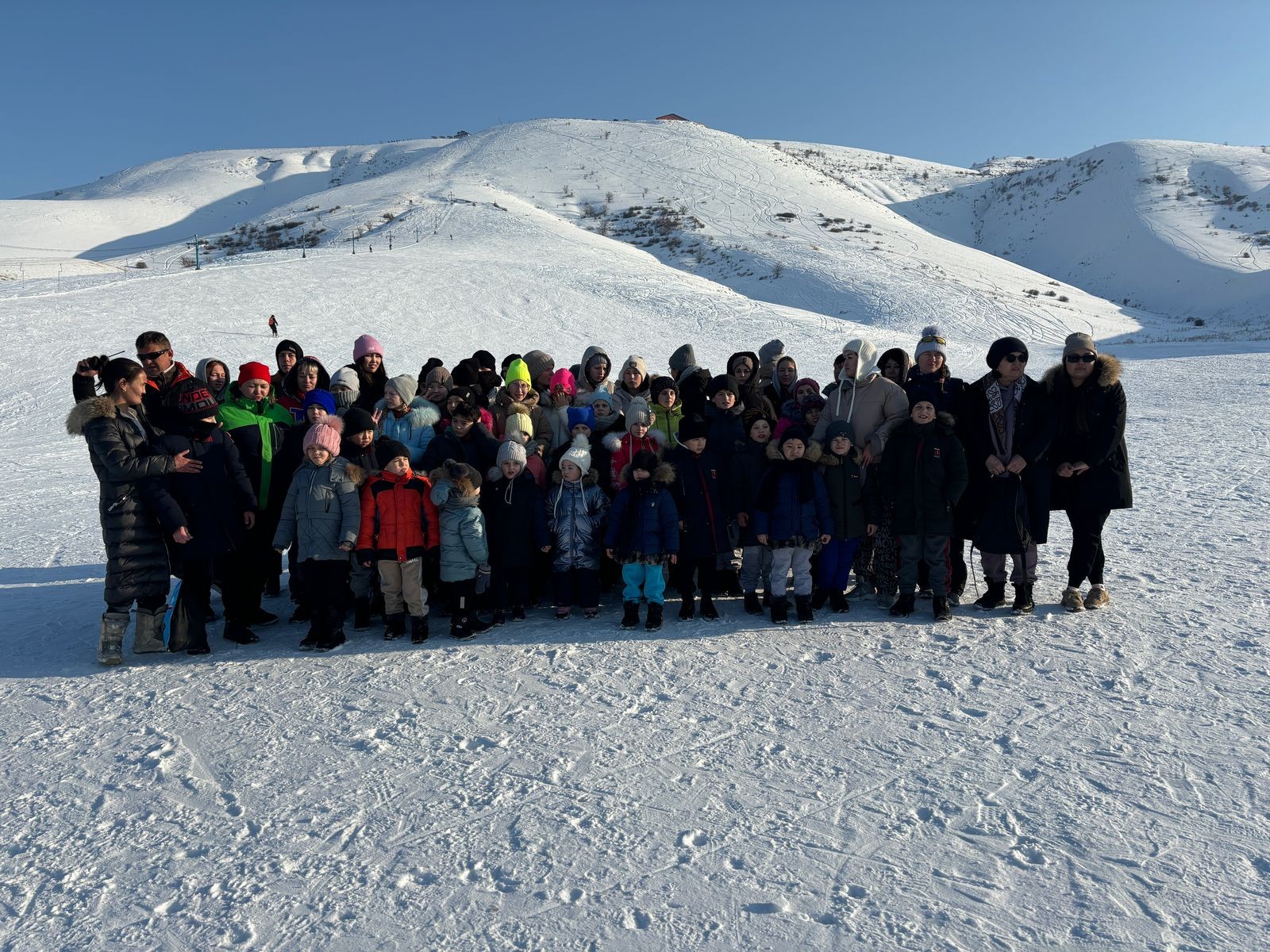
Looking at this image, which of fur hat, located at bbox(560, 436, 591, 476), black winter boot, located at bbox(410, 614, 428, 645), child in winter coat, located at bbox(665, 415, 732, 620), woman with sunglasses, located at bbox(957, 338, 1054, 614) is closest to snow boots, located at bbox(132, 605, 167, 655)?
black winter boot, located at bbox(410, 614, 428, 645)

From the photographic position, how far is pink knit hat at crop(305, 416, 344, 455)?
16.5 ft

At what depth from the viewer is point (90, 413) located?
4.60m

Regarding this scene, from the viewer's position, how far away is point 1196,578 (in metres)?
5.99

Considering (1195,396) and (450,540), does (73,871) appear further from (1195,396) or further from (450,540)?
(1195,396)

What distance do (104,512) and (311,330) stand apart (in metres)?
17.1

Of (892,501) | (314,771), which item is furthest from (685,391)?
(314,771)

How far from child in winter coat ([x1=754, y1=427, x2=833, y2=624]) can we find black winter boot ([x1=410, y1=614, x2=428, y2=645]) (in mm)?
2499

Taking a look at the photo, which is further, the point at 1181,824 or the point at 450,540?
the point at 450,540

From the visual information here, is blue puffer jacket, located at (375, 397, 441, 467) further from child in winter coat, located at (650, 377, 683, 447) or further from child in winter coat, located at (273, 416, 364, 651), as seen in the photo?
child in winter coat, located at (650, 377, 683, 447)

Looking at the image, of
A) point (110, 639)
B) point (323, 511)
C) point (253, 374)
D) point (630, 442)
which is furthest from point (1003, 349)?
point (110, 639)

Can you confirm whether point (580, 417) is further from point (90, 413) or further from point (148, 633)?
point (148, 633)

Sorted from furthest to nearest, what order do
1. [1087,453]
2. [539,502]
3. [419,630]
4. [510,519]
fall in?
[539,502] < [510,519] < [1087,453] < [419,630]

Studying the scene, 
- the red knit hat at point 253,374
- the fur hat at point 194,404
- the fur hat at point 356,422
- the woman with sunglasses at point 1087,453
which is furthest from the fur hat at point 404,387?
the woman with sunglasses at point 1087,453

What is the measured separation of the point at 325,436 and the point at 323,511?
20.5 inches
